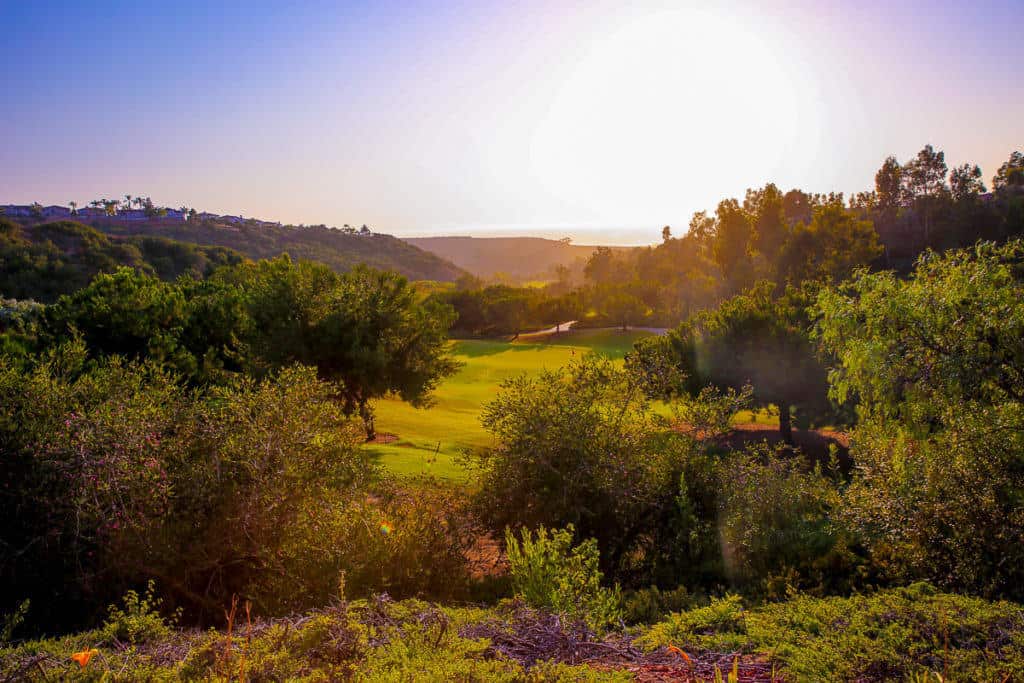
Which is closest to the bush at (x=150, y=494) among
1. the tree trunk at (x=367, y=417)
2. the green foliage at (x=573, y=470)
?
the green foliage at (x=573, y=470)

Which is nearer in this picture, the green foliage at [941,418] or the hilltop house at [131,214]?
the green foliage at [941,418]

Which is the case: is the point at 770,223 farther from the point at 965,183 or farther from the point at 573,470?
the point at 573,470

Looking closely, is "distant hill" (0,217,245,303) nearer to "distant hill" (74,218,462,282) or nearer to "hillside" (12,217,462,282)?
"distant hill" (74,218,462,282)

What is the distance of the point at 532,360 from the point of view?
49312 mm

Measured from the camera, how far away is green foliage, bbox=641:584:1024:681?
4797 millimetres

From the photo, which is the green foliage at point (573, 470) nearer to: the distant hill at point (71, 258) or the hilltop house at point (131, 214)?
the distant hill at point (71, 258)

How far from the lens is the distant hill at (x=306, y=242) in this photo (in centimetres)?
10475

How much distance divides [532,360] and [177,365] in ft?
109

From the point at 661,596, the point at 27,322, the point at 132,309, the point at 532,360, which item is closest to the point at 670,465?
the point at 661,596

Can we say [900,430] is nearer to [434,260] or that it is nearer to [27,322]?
[27,322]

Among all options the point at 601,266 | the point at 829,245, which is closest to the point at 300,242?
the point at 601,266

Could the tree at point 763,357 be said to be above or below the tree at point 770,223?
below

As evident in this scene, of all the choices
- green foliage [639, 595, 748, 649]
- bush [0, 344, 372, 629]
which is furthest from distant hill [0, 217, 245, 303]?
green foliage [639, 595, 748, 649]

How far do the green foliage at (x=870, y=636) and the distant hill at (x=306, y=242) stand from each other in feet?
285
